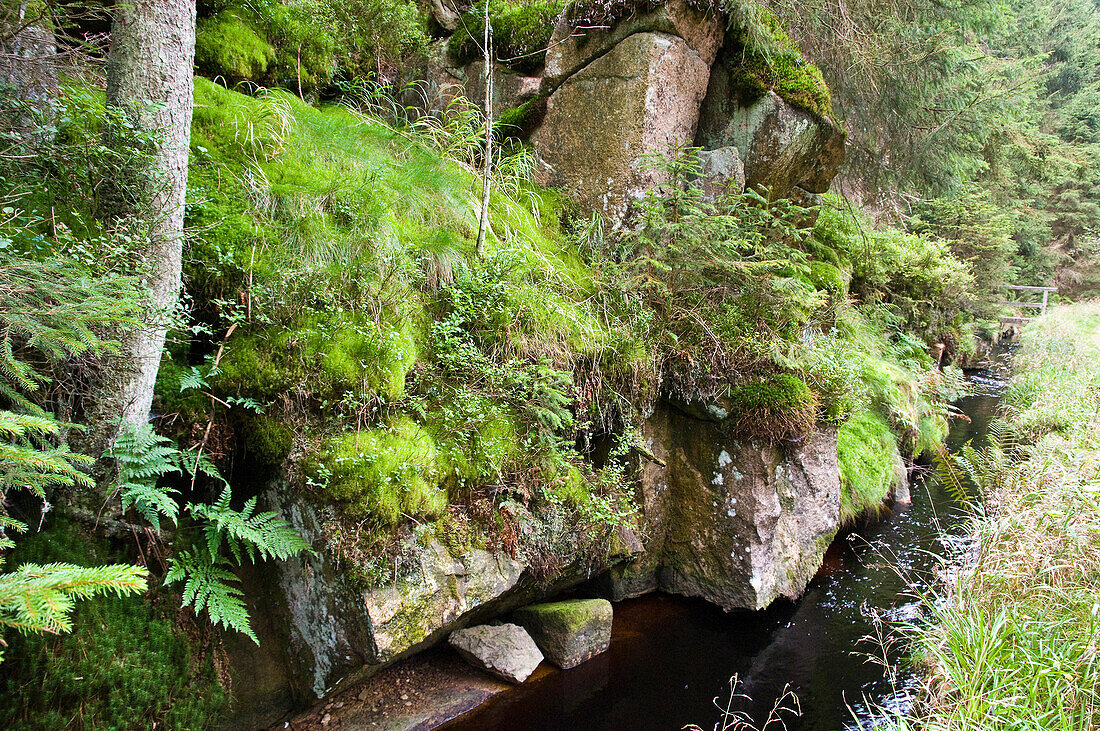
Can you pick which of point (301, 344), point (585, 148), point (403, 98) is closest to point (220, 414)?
point (301, 344)

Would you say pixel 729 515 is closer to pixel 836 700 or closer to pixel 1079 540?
pixel 836 700

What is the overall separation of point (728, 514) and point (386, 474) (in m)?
3.06

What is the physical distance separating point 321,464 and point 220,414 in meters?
0.69

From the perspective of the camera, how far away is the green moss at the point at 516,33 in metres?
6.35

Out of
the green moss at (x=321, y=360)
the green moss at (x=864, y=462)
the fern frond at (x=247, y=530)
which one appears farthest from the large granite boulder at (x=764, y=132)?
the fern frond at (x=247, y=530)

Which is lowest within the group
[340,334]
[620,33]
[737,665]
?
[737,665]

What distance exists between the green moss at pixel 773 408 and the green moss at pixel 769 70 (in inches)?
129

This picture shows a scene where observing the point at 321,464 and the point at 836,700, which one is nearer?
the point at 321,464

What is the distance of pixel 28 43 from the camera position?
9.61 feet

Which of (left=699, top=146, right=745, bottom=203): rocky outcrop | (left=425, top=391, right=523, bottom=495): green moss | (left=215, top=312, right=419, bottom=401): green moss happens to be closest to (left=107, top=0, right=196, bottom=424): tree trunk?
(left=215, top=312, right=419, bottom=401): green moss

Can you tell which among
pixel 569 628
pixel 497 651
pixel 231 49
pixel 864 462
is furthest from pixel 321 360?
pixel 864 462

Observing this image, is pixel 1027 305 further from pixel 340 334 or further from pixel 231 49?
pixel 231 49

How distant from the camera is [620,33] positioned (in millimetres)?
5668

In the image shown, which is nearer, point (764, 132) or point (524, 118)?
point (764, 132)
